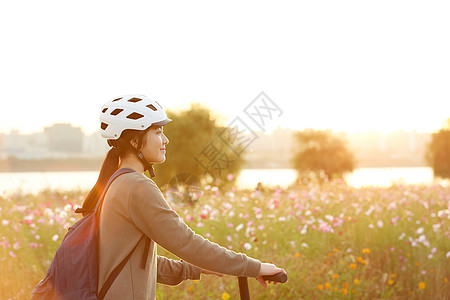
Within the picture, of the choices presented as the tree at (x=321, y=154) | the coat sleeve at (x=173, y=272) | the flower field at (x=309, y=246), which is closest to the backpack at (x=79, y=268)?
the coat sleeve at (x=173, y=272)

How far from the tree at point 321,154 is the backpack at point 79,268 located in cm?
2405

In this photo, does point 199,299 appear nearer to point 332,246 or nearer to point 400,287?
point 332,246

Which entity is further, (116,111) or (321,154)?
(321,154)

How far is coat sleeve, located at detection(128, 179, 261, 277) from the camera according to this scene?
210cm

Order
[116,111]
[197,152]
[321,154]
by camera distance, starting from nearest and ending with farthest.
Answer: [116,111] → [197,152] → [321,154]

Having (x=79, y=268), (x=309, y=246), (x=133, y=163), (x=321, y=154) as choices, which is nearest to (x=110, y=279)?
(x=79, y=268)

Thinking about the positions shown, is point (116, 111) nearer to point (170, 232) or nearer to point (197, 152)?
point (170, 232)

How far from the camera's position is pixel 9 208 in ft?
24.4

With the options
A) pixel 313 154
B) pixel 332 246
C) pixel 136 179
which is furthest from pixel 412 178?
pixel 313 154

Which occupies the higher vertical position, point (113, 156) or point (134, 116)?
point (134, 116)

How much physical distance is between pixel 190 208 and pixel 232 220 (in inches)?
41.4

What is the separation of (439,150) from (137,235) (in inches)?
1281

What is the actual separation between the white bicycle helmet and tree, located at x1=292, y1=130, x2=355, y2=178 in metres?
23.8

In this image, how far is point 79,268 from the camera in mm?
2137
